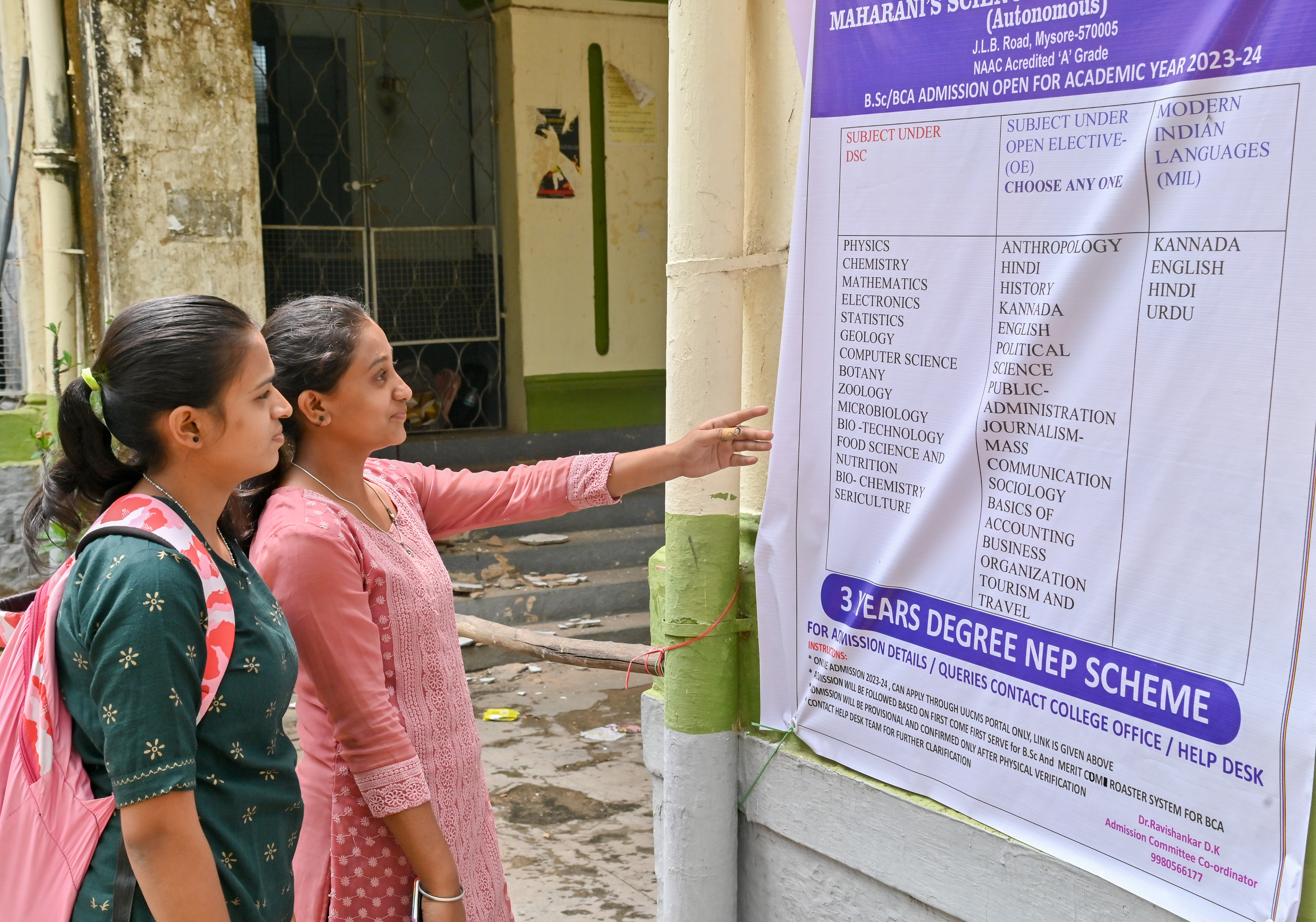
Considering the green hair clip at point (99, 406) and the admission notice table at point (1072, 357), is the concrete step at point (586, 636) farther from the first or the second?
the green hair clip at point (99, 406)

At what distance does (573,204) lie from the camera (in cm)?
767

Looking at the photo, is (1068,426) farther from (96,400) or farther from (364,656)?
(96,400)

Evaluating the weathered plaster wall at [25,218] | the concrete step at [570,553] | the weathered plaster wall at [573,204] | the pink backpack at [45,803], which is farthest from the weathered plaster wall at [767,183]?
A: the weathered plaster wall at [573,204]

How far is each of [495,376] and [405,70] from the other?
2.12 metres

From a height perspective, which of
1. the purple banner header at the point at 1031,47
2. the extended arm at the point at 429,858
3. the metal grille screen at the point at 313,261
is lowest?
the extended arm at the point at 429,858

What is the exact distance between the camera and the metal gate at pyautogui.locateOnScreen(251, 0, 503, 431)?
298 inches

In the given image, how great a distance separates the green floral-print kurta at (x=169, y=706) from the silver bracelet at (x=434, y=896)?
284 mm

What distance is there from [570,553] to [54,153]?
11.0ft

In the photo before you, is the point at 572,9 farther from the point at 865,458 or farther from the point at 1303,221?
the point at 1303,221

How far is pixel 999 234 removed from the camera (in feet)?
6.23

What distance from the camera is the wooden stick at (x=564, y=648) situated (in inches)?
127

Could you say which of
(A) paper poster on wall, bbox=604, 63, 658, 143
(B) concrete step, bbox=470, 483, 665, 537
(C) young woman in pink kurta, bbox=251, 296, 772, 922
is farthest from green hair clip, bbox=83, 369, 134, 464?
(A) paper poster on wall, bbox=604, 63, 658, 143

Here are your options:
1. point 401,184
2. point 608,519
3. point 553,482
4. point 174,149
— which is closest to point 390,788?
point 553,482

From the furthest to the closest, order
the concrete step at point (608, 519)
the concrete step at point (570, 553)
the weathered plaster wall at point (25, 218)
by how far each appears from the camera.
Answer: the concrete step at point (608, 519) < the concrete step at point (570, 553) < the weathered plaster wall at point (25, 218)
